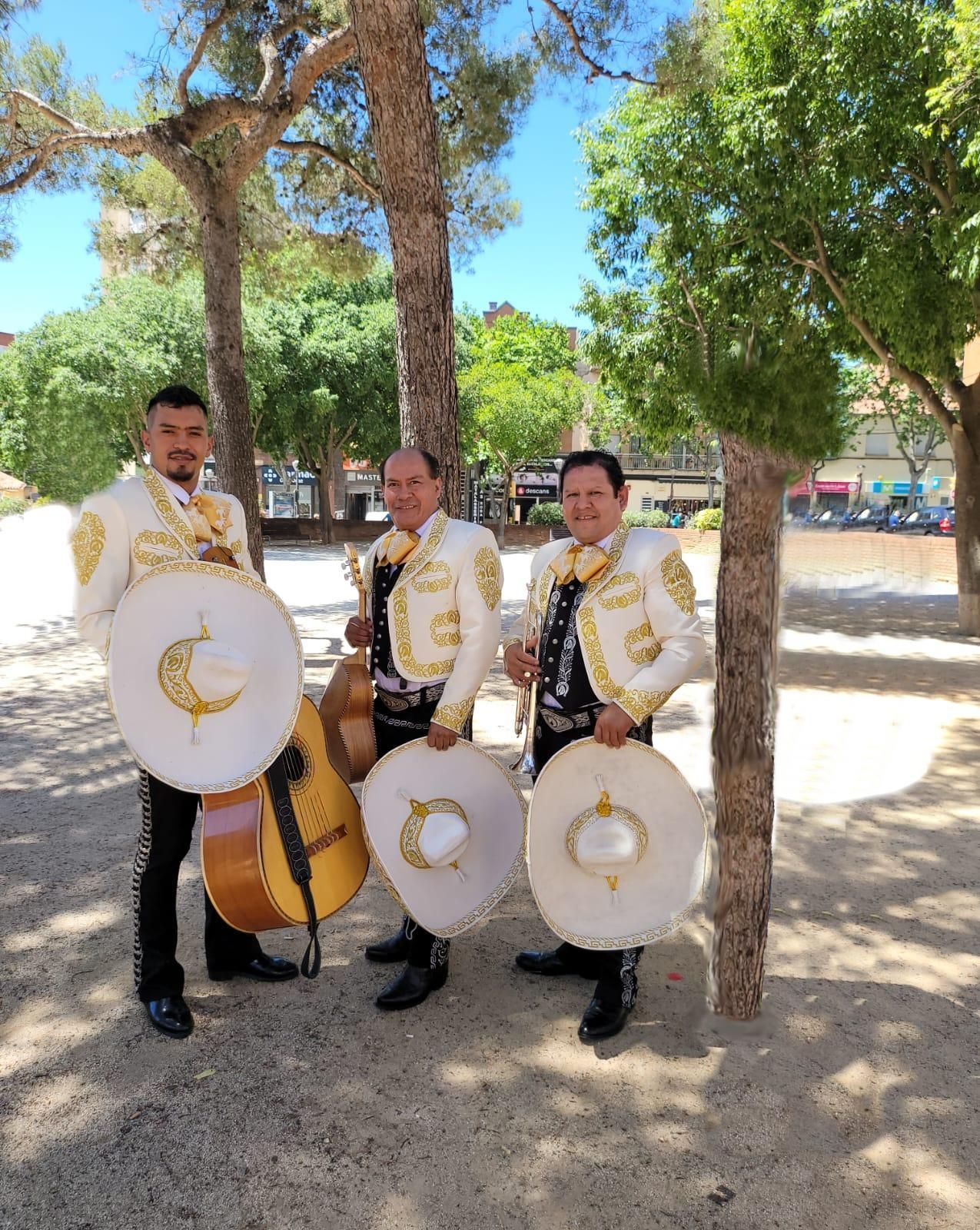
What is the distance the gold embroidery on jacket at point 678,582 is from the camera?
2.69m

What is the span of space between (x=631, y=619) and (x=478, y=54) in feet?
27.5

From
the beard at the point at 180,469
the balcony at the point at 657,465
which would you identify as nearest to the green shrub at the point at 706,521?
the balcony at the point at 657,465

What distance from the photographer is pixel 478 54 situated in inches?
346

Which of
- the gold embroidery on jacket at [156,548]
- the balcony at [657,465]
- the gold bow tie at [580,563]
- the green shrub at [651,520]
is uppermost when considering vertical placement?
→ the balcony at [657,465]

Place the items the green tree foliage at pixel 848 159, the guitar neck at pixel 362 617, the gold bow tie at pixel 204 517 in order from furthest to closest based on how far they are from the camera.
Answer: the green tree foliage at pixel 848 159, the guitar neck at pixel 362 617, the gold bow tie at pixel 204 517

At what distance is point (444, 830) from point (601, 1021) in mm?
790

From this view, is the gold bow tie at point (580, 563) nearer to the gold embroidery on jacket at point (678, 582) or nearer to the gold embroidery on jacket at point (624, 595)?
the gold embroidery on jacket at point (624, 595)

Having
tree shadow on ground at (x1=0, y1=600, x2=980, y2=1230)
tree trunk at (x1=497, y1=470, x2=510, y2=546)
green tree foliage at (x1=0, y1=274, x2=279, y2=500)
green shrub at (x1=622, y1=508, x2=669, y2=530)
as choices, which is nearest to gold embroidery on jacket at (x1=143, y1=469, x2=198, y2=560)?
tree shadow on ground at (x1=0, y1=600, x2=980, y2=1230)

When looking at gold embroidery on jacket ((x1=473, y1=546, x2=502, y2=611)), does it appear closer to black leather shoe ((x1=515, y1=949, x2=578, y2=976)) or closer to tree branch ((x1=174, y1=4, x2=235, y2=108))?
black leather shoe ((x1=515, y1=949, x2=578, y2=976))

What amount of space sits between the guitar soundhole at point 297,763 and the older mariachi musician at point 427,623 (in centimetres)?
35

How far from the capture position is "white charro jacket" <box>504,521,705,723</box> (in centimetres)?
266

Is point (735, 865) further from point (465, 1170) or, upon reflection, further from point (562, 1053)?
point (465, 1170)

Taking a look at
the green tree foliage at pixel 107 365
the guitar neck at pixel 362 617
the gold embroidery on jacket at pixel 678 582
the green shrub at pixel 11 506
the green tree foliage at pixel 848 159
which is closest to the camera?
the gold embroidery on jacket at pixel 678 582

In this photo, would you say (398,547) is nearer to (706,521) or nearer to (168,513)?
(168,513)
